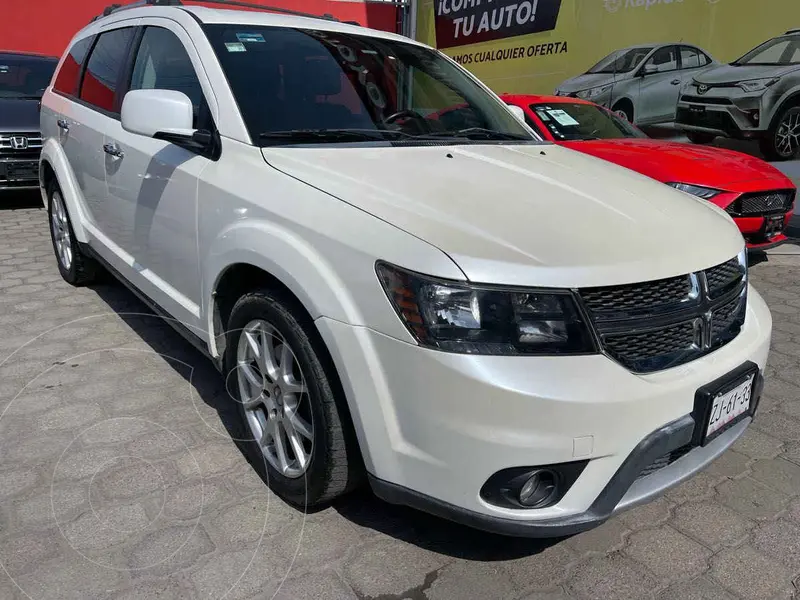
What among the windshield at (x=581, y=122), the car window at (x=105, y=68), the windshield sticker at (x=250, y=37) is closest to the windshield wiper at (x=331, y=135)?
the windshield sticker at (x=250, y=37)

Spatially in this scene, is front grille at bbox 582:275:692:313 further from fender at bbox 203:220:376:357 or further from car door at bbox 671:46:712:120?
car door at bbox 671:46:712:120

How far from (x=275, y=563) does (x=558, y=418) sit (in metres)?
1.05

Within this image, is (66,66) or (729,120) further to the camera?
(729,120)

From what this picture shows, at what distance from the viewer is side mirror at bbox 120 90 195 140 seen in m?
2.50

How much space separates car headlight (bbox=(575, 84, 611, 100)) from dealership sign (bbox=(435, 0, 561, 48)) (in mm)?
1303

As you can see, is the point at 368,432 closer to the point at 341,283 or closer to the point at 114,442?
the point at 341,283

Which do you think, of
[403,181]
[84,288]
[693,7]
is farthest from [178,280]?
[693,7]

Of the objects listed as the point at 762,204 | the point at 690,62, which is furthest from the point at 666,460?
the point at 690,62

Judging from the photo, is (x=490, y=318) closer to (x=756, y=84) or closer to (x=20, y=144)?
(x=20, y=144)

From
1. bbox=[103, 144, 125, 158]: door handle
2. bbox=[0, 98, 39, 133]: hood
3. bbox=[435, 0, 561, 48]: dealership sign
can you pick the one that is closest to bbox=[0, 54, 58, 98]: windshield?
bbox=[0, 98, 39, 133]: hood

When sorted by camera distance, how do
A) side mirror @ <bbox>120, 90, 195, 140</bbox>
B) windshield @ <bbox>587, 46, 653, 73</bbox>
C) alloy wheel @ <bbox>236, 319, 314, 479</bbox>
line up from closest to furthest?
1. alloy wheel @ <bbox>236, 319, 314, 479</bbox>
2. side mirror @ <bbox>120, 90, 195, 140</bbox>
3. windshield @ <bbox>587, 46, 653, 73</bbox>

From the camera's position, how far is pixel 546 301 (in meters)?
1.79

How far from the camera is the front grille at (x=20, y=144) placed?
7078mm

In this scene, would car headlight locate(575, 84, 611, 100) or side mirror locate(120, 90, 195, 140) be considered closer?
side mirror locate(120, 90, 195, 140)
